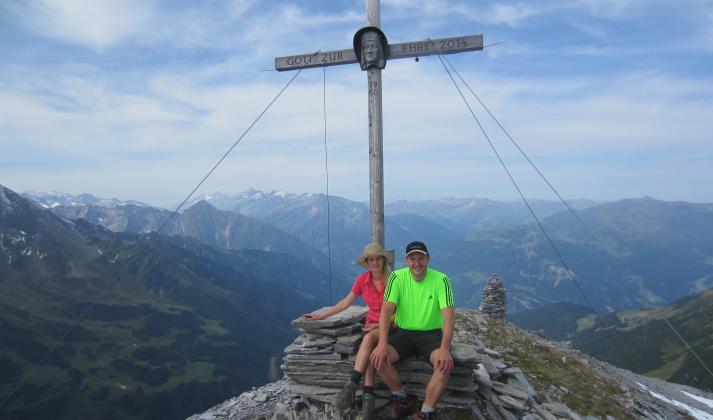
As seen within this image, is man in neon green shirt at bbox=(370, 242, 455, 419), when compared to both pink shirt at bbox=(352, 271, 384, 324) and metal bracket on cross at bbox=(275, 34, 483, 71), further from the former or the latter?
metal bracket on cross at bbox=(275, 34, 483, 71)

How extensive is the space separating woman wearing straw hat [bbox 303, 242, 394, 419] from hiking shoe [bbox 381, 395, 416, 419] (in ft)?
1.77

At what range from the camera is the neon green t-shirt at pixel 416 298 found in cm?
966

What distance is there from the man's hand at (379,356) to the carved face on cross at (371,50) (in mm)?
8075

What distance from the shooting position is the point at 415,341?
32.4 ft

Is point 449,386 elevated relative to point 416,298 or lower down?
lower down

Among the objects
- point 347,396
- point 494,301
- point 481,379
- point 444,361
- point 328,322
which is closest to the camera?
point 444,361

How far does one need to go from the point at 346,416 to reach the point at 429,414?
2.16 meters

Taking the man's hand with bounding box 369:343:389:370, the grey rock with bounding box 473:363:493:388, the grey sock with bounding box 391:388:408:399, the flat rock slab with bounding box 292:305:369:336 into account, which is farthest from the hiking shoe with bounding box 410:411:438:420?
the flat rock slab with bounding box 292:305:369:336

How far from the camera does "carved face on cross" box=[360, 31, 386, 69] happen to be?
39.5 ft

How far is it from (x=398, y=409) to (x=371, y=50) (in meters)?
9.78

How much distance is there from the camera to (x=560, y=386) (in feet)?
56.0

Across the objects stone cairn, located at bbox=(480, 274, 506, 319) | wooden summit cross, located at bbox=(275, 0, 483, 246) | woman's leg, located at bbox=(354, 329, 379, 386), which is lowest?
stone cairn, located at bbox=(480, 274, 506, 319)

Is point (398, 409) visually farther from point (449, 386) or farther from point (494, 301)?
point (494, 301)

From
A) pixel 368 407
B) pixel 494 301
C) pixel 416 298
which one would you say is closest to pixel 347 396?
pixel 368 407
